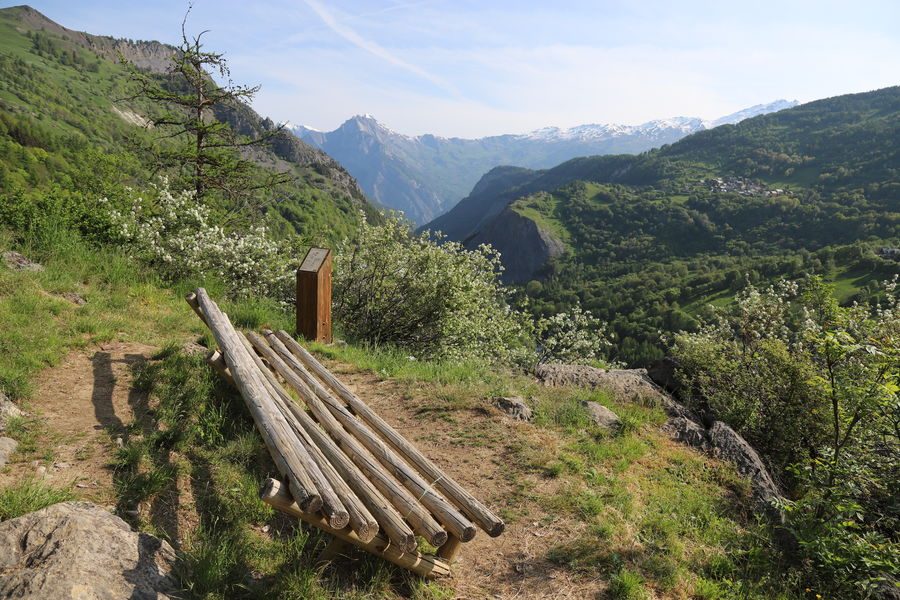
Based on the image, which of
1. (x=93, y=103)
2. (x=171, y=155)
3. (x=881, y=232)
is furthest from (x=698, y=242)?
(x=93, y=103)

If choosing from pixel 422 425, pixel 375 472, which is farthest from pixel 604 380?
pixel 375 472

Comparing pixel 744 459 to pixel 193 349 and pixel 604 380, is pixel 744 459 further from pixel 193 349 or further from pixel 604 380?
pixel 193 349

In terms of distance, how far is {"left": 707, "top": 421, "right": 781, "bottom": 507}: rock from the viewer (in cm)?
722

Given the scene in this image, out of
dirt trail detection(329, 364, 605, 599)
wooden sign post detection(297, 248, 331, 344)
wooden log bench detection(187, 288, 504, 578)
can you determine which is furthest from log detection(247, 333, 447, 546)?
wooden sign post detection(297, 248, 331, 344)

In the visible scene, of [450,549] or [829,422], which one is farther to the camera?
[829,422]

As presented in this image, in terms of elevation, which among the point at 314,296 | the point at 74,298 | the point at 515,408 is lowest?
the point at 515,408

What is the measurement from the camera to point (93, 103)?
173 meters

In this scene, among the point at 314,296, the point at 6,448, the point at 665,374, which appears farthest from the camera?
the point at 665,374

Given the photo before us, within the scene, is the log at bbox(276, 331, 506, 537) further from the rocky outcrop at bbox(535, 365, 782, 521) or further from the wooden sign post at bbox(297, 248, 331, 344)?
the rocky outcrop at bbox(535, 365, 782, 521)

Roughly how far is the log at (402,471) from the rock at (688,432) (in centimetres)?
544

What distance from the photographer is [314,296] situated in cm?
963

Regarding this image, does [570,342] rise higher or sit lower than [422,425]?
lower

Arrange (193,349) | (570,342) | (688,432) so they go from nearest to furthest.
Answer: (193,349)
(688,432)
(570,342)

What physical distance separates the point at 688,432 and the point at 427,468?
5525 millimetres
